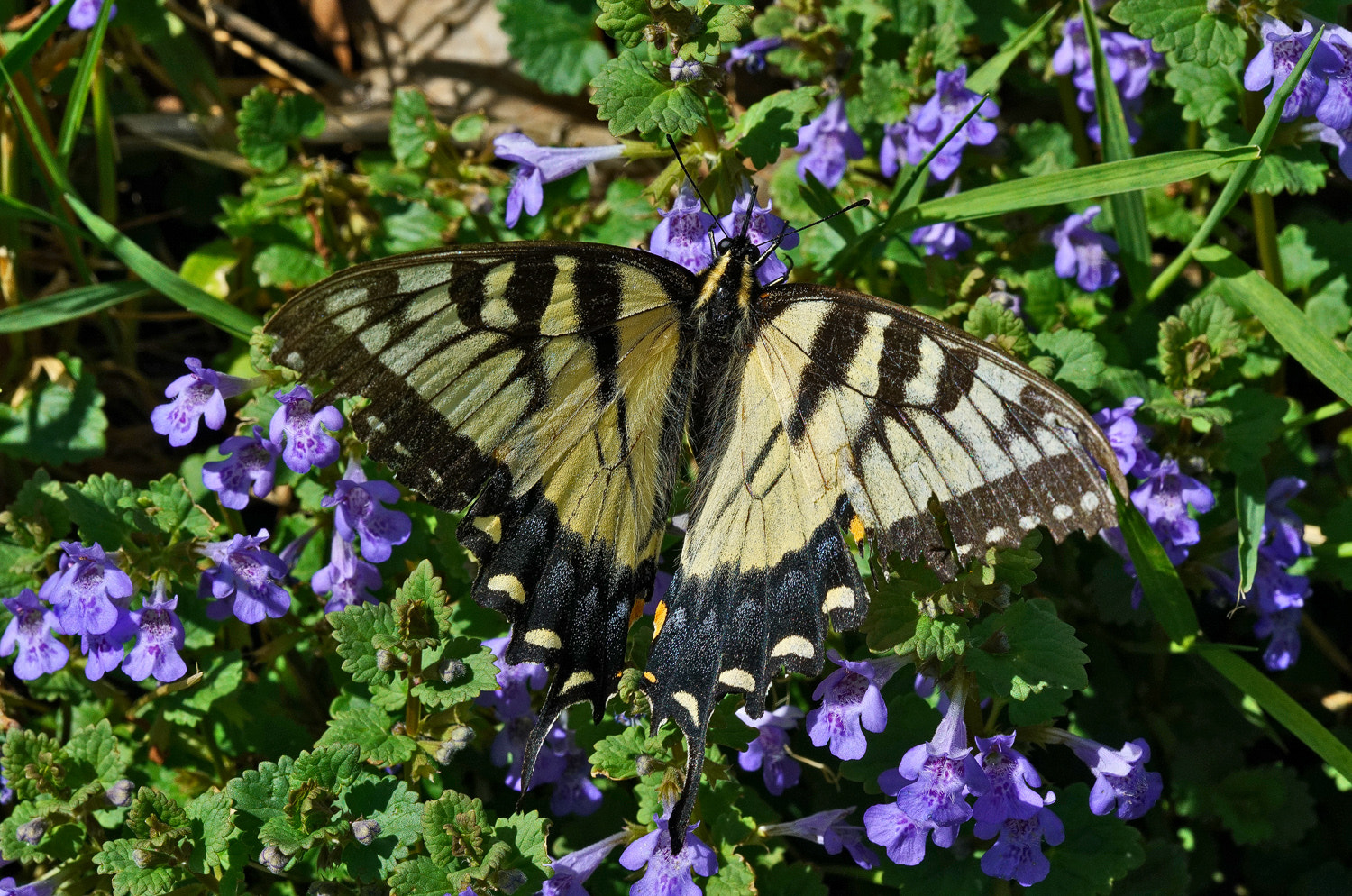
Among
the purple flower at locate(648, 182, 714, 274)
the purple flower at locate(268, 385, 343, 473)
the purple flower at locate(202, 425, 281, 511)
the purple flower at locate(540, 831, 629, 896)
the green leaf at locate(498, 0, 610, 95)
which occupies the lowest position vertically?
the purple flower at locate(540, 831, 629, 896)

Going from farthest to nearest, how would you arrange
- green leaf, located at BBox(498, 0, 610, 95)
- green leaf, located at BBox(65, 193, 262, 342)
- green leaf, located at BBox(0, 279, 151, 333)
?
green leaf, located at BBox(498, 0, 610, 95)
green leaf, located at BBox(0, 279, 151, 333)
green leaf, located at BBox(65, 193, 262, 342)

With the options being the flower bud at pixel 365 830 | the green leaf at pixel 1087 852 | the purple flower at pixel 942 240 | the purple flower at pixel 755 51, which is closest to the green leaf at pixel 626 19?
the purple flower at pixel 755 51

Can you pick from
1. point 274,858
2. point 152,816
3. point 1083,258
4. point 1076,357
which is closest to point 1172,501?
point 1076,357

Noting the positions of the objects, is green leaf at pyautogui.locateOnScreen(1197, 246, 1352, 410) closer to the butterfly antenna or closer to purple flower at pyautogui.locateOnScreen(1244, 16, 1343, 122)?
purple flower at pyautogui.locateOnScreen(1244, 16, 1343, 122)

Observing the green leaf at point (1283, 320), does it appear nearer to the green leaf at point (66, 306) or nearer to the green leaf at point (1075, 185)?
the green leaf at point (1075, 185)

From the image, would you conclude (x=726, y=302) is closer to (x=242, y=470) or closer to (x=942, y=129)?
(x=942, y=129)

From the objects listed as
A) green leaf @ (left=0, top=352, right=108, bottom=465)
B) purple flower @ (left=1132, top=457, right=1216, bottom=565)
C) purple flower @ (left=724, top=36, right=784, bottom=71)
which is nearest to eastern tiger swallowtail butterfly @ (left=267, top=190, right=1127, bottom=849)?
purple flower @ (left=1132, top=457, right=1216, bottom=565)
